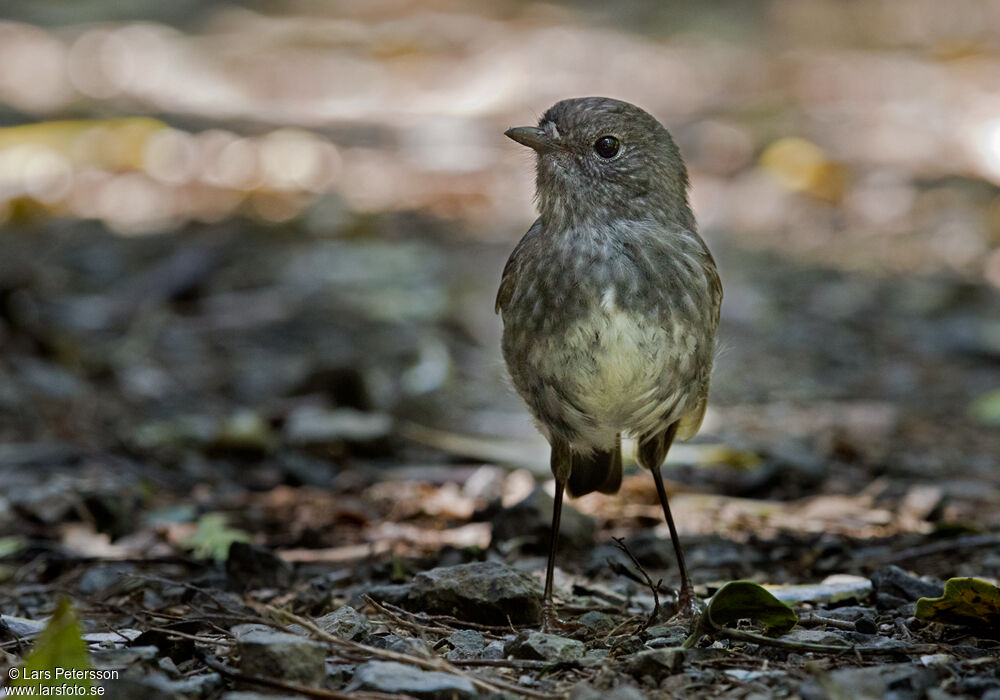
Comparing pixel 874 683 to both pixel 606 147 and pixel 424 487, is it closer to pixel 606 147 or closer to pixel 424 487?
pixel 606 147

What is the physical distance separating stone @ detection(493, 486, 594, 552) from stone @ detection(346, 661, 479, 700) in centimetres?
150

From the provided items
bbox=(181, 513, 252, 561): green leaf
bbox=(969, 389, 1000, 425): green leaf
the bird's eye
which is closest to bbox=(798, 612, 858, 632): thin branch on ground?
the bird's eye

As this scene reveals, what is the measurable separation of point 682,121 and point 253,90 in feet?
16.1

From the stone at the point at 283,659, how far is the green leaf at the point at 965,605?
4.76 ft

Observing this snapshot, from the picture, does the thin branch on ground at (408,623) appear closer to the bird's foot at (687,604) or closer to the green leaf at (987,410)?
the bird's foot at (687,604)

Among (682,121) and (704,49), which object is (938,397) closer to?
(682,121)

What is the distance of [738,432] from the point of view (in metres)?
5.64

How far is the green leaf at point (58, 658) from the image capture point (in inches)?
89.6

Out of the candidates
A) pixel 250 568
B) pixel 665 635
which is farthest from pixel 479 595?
pixel 250 568

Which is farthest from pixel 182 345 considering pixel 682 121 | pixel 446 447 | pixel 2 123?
pixel 682 121

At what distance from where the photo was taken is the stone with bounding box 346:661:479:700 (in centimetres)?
253

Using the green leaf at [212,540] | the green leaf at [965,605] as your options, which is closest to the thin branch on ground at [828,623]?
the green leaf at [965,605]

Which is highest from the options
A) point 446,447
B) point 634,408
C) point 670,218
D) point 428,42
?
point 428,42

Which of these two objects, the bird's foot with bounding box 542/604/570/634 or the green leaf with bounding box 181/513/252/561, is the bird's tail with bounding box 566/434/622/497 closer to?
the bird's foot with bounding box 542/604/570/634
